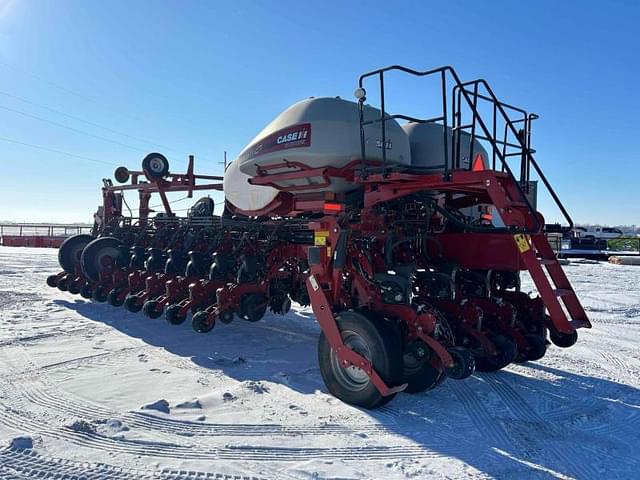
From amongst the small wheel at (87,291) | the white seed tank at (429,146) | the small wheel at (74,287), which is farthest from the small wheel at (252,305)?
the small wheel at (74,287)

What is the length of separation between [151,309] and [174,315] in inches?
26.9

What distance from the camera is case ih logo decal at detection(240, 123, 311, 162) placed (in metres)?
5.46

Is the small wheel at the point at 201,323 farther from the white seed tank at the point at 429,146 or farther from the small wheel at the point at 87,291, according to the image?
Answer: the small wheel at the point at 87,291

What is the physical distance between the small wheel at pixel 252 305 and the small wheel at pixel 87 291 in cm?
447

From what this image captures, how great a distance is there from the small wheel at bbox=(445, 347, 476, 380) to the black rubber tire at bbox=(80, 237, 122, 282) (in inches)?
307

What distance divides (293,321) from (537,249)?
451cm

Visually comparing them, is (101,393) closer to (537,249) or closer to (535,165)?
(537,249)

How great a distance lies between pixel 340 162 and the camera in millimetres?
5453

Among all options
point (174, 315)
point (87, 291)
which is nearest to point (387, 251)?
point (174, 315)

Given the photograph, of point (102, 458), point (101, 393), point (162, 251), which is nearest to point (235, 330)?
point (162, 251)

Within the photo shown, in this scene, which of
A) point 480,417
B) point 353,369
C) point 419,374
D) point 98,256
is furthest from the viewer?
point 98,256

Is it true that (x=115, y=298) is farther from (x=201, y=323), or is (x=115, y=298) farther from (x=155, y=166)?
(x=201, y=323)

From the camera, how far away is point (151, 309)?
26.7ft

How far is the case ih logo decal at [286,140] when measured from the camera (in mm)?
5461
